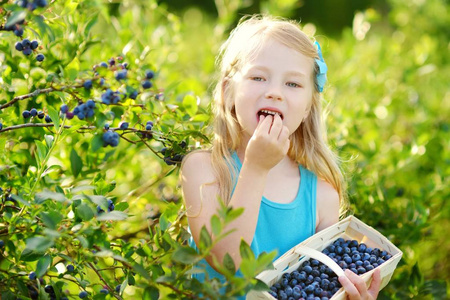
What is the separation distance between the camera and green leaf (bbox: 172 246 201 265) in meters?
1.16

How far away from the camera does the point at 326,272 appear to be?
5.29 feet

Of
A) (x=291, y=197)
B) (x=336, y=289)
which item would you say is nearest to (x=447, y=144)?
(x=291, y=197)

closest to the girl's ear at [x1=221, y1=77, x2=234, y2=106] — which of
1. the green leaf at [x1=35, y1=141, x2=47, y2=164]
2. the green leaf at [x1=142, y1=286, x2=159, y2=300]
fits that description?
the green leaf at [x1=35, y1=141, x2=47, y2=164]

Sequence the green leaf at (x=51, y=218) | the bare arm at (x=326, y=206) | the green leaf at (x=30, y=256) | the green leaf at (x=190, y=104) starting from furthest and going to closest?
the bare arm at (x=326, y=206) → the green leaf at (x=190, y=104) → the green leaf at (x=30, y=256) → the green leaf at (x=51, y=218)

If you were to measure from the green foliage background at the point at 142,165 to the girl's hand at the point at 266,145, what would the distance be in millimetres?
176

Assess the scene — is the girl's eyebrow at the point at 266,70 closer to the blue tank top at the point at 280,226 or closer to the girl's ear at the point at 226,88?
the girl's ear at the point at 226,88

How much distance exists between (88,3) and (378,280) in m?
1.22

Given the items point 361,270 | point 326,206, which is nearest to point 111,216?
point 361,270

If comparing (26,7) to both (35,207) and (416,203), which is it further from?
(416,203)

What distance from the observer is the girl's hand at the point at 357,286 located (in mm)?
1487

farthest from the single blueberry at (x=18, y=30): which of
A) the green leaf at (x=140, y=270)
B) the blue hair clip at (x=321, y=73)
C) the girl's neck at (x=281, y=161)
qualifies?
the blue hair clip at (x=321, y=73)

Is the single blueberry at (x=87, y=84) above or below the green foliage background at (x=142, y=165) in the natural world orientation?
above

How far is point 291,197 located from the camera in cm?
185

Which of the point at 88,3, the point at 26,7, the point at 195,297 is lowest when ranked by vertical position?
the point at 195,297
